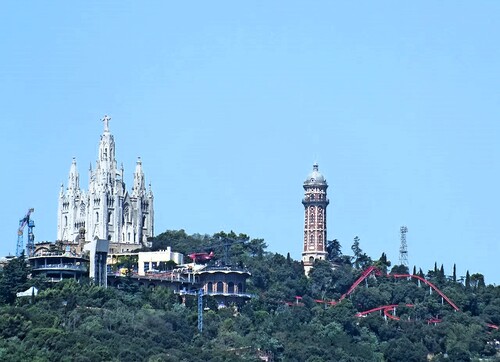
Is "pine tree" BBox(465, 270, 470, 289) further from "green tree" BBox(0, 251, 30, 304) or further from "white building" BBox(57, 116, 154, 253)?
"green tree" BBox(0, 251, 30, 304)

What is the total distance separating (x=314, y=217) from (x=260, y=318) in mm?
28053

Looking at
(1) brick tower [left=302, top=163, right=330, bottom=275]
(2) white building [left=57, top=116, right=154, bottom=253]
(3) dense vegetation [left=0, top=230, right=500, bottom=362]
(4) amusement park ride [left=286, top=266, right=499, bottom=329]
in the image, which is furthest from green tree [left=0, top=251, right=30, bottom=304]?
(1) brick tower [left=302, top=163, right=330, bottom=275]

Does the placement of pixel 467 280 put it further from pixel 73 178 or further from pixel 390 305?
pixel 73 178

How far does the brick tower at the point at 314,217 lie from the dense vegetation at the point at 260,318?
7.22 ft

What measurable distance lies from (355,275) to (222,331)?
83.8ft

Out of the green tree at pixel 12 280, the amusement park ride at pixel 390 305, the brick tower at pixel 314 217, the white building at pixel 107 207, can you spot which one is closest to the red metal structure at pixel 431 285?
the amusement park ride at pixel 390 305

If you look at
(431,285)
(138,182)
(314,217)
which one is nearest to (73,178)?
(138,182)

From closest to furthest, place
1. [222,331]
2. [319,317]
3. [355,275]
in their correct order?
1. [222,331]
2. [319,317]
3. [355,275]

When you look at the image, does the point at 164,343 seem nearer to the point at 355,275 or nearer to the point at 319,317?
the point at 319,317

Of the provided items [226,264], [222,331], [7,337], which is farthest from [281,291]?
[7,337]

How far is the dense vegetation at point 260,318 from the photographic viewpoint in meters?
151

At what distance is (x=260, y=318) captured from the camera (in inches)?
6668

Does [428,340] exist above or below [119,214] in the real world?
below

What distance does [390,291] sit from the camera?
7136 inches
